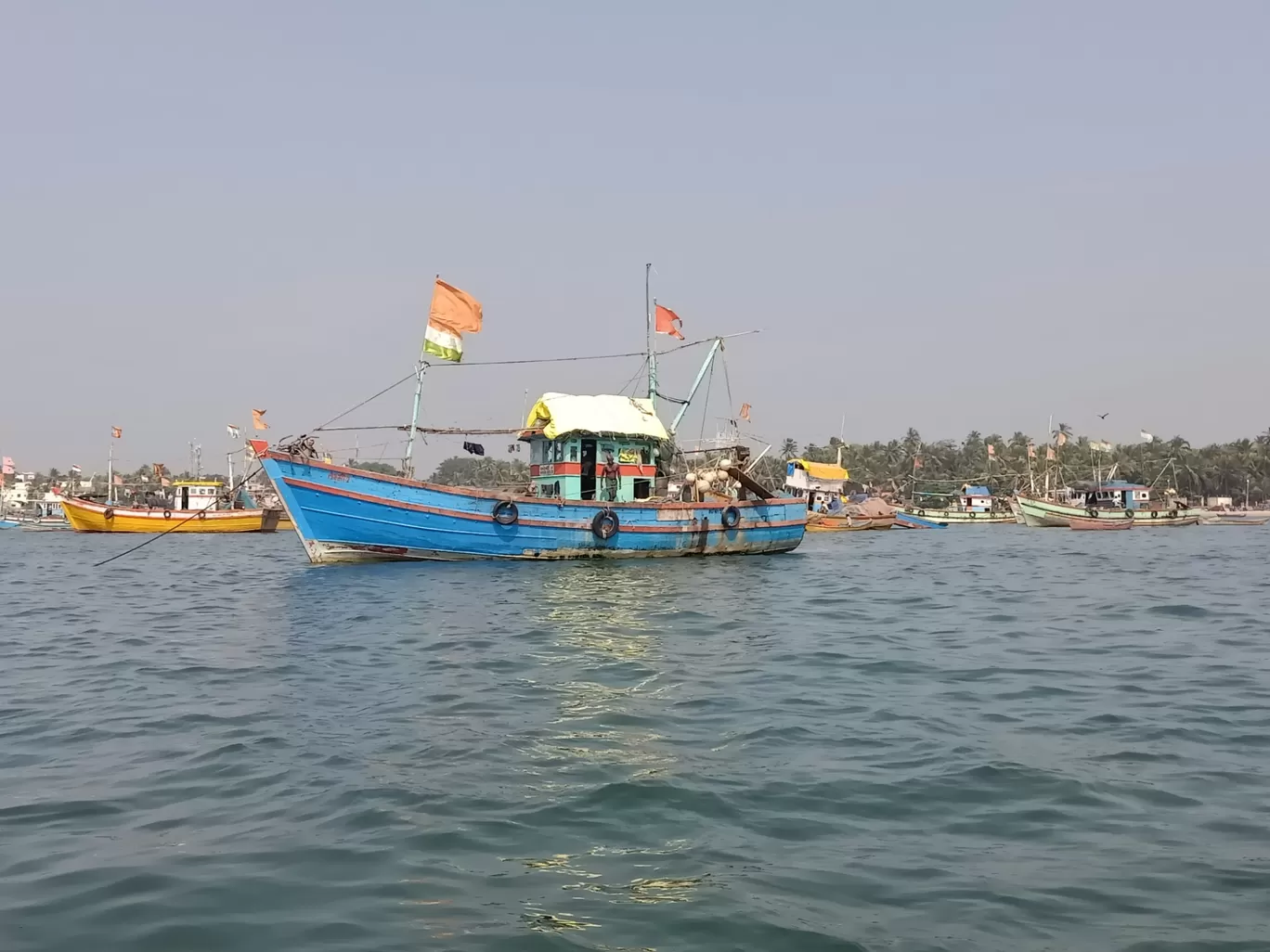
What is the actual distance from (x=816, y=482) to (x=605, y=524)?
50912mm

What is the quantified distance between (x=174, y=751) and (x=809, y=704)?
5.17 m

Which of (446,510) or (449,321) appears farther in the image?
(449,321)

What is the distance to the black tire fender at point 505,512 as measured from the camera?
79.5 feet

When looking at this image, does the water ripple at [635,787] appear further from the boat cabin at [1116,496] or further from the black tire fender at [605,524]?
the boat cabin at [1116,496]

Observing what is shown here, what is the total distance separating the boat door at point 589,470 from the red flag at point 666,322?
5428mm

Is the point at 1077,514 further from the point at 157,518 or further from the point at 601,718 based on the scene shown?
the point at 601,718

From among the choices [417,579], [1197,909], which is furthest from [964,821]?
[417,579]

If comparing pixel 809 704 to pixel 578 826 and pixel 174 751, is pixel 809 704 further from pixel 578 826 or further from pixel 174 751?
pixel 174 751

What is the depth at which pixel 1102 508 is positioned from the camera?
196 feet

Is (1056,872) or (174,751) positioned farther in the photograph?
(174,751)

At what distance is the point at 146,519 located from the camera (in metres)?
55.1

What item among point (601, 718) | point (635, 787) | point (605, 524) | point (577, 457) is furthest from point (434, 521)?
point (635, 787)

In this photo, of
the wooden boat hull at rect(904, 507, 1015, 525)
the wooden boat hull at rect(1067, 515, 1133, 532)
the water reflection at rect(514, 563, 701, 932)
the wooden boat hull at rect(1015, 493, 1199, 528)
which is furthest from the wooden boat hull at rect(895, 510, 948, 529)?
the water reflection at rect(514, 563, 701, 932)

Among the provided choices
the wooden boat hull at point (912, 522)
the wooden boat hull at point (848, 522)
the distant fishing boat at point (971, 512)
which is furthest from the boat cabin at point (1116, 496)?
the distant fishing boat at point (971, 512)
